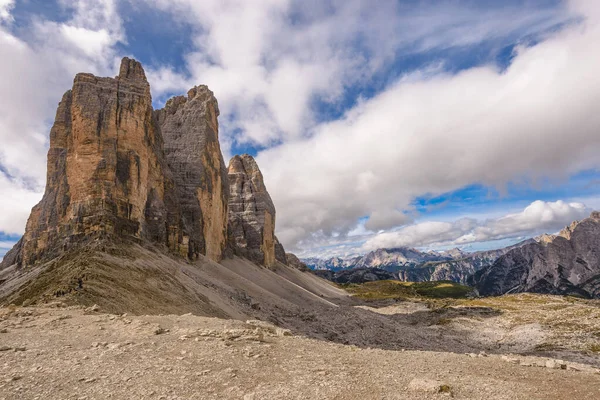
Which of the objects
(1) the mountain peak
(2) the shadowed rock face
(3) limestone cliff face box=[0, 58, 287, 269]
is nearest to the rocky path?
(3) limestone cliff face box=[0, 58, 287, 269]

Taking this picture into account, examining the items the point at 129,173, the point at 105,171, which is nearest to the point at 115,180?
the point at 105,171

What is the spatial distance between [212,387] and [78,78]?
2170 inches

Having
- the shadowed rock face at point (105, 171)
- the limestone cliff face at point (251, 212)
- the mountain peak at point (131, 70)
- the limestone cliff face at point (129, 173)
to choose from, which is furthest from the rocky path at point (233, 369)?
the limestone cliff face at point (251, 212)

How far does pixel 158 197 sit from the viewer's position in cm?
5400

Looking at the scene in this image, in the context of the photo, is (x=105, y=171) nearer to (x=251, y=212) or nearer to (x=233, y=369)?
(x=233, y=369)

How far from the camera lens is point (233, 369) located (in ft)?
33.2

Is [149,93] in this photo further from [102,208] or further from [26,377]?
[26,377]

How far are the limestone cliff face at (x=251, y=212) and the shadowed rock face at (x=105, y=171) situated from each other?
4634 centimetres

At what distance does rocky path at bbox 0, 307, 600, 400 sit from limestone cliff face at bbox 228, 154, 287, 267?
82854 millimetres

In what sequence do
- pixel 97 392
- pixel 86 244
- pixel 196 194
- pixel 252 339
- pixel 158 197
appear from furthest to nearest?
pixel 196 194 → pixel 158 197 → pixel 86 244 → pixel 252 339 → pixel 97 392

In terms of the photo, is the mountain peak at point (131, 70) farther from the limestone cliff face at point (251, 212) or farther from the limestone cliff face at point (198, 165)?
the limestone cliff face at point (251, 212)

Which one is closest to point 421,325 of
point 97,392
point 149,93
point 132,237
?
point 132,237

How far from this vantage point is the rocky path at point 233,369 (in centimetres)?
869

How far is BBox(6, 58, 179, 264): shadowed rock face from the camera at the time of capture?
42.6 m
